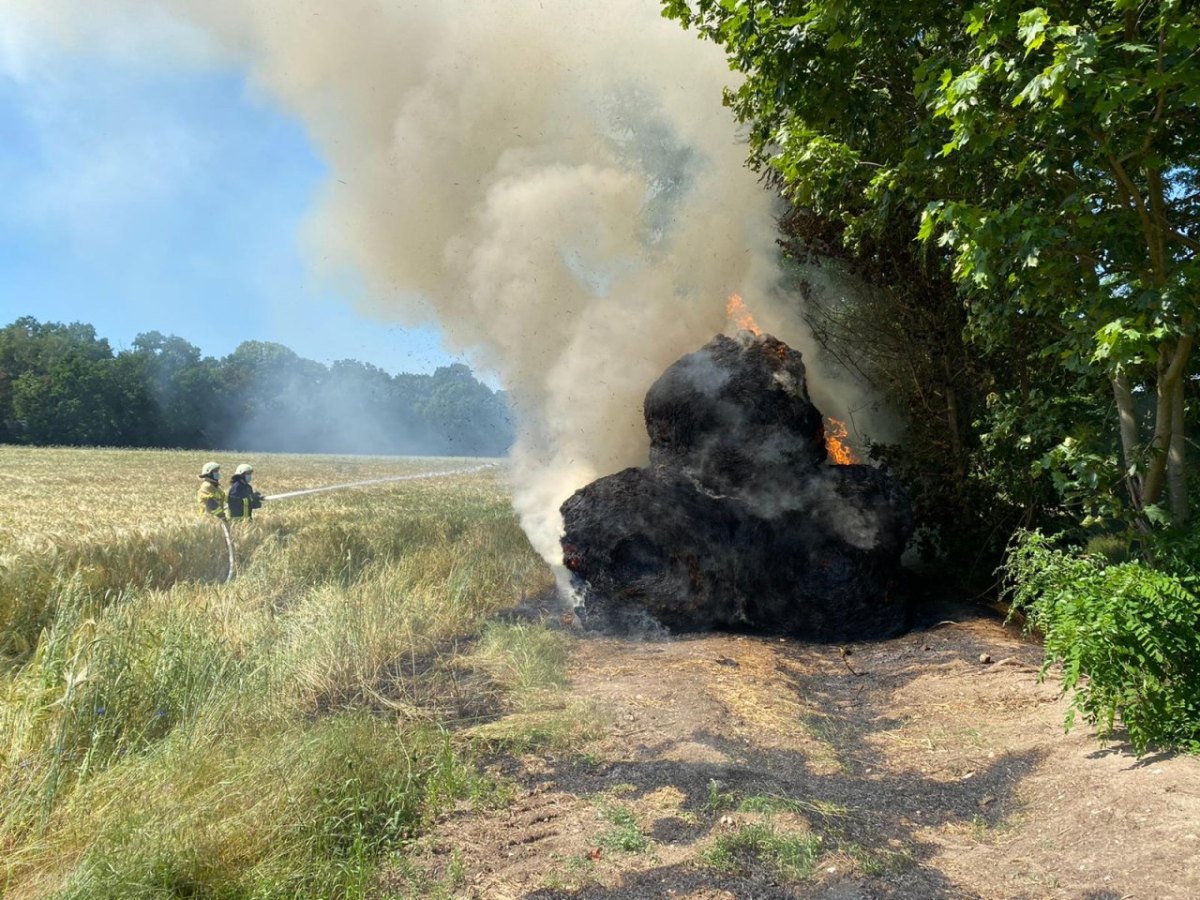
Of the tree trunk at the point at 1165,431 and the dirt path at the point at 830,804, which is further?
the tree trunk at the point at 1165,431

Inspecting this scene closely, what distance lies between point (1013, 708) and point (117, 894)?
5.67 metres

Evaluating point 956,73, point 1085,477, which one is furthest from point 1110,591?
point 956,73

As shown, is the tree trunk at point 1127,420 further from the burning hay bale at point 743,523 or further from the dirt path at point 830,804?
the burning hay bale at point 743,523

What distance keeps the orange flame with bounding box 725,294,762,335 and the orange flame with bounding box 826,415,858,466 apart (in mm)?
1706

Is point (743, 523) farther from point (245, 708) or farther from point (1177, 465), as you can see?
point (245, 708)

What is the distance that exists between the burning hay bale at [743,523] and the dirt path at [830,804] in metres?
1.70

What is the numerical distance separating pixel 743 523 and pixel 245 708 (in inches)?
212

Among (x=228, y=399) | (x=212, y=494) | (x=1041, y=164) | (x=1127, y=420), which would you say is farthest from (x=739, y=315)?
(x=228, y=399)

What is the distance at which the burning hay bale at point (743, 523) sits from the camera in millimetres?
8398

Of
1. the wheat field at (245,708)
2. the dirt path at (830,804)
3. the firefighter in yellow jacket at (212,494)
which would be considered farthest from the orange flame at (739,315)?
the firefighter in yellow jacket at (212,494)

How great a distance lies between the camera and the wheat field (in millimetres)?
3559

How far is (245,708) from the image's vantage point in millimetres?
5125

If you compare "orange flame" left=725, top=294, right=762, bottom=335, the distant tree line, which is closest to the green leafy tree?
"orange flame" left=725, top=294, right=762, bottom=335

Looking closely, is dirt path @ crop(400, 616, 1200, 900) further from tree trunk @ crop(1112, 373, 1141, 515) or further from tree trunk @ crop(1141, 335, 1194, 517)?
tree trunk @ crop(1112, 373, 1141, 515)
